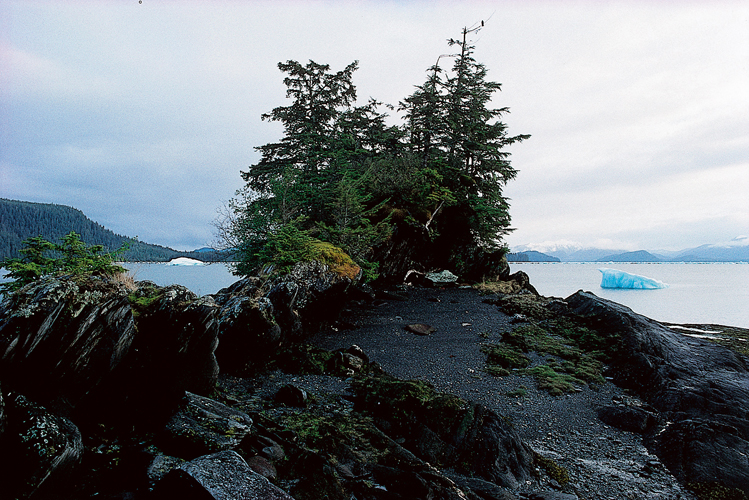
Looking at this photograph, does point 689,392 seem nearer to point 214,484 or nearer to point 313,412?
point 313,412

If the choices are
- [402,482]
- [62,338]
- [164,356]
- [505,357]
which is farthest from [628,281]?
[62,338]

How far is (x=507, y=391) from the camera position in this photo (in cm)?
852

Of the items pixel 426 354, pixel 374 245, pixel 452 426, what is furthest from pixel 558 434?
pixel 374 245

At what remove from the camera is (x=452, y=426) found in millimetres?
6129

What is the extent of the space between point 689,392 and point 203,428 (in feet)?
34.2

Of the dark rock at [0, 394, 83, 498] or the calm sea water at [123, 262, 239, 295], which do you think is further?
the calm sea water at [123, 262, 239, 295]

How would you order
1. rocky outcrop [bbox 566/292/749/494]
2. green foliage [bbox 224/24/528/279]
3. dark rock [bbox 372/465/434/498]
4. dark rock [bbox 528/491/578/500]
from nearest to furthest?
1. dark rock [bbox 372/465/434/498]
2. dark rock [bbox 528/491/578/500]
3. rocky outcrop [bbox 566/292/749/494]
4. green foliage [bbox 224/24/528/279]

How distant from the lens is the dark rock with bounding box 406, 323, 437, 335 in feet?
42.8

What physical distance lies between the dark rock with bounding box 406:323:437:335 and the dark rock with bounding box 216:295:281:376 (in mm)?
5537

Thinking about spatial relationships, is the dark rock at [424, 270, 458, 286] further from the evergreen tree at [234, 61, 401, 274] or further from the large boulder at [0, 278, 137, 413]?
the large boulder at [0, 278, 137, 413]

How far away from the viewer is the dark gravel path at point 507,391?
5613 millimetres

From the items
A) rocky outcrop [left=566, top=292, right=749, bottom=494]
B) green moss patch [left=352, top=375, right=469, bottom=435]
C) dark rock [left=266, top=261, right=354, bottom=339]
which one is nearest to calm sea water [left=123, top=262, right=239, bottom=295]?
dark rock [left=266, top=261, right=354, bottom=339]

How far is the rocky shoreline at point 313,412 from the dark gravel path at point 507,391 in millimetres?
50

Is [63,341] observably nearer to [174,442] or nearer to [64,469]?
[64,469]
